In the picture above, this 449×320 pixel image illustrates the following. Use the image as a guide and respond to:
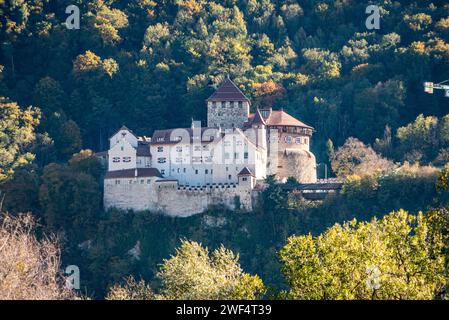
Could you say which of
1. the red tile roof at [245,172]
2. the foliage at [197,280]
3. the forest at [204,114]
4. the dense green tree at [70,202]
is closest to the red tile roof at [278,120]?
the forest at [204,114]

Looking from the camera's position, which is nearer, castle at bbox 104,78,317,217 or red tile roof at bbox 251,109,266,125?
castle at bbox 104,78,317,217

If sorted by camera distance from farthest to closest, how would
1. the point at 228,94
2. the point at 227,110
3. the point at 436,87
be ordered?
the point at 436,87 < the point at 228,94 < the point at 227,110

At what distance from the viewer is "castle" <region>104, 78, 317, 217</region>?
79750 millimetres

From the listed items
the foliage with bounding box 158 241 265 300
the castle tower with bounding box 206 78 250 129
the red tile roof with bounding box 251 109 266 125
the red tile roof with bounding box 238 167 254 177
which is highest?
the castle tower with bounding box 206 78 250 129

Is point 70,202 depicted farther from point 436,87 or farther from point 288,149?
point 436,87

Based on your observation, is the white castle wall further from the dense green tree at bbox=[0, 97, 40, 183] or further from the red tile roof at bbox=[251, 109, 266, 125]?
the dense green tree at bbox=[0, 97, 40, 183]

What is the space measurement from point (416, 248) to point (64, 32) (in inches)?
2909

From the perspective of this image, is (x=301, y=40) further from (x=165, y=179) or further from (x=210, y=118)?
(x=165, y=179)

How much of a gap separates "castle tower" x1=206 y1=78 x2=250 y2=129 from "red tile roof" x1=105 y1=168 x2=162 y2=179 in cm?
760

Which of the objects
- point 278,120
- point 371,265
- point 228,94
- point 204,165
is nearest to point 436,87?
point 278,120

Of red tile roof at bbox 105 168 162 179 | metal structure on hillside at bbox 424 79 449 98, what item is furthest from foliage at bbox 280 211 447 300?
metal structure on hillside at bbox 424 79 449 98

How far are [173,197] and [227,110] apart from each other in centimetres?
1037

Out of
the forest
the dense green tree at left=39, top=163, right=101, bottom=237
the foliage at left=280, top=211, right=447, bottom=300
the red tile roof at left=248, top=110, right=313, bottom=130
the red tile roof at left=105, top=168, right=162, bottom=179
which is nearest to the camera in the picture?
the foliage at left=280, top=211, right=447, bottom=300

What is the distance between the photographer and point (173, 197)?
262 ft
